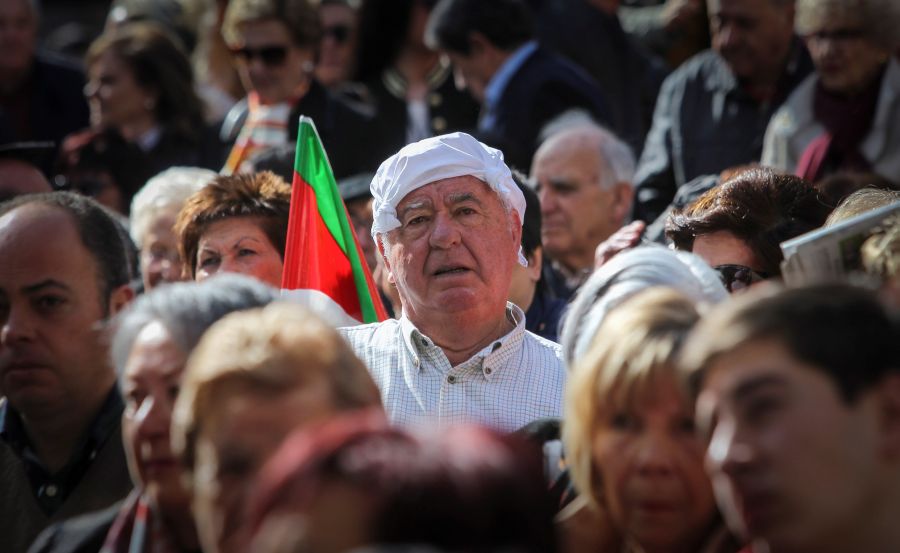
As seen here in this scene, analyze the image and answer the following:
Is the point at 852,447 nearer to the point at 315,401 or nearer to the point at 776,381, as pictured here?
the point at 776,381

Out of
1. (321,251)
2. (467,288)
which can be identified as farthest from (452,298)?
(321,251)

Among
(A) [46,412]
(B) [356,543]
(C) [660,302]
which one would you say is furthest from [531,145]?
(B) [356,543]

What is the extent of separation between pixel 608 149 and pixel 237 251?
87.2 inches

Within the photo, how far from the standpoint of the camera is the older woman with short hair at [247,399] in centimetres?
291

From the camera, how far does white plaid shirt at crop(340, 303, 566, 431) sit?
4672mm

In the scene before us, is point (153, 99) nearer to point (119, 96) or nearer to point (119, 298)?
point (119, 96)

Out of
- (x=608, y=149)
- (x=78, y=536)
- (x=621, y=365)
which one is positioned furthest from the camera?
(x=608, y=149)

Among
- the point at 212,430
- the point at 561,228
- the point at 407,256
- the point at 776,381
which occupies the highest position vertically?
the point at 776,381

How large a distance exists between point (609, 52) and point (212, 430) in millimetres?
5559

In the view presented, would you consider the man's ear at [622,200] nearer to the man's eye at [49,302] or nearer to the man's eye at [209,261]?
the man's eye at [209,261]

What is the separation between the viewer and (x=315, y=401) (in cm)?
294

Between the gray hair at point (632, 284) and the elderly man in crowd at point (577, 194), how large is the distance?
308cm

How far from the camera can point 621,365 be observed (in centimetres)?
302

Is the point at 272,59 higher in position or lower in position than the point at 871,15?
lower
